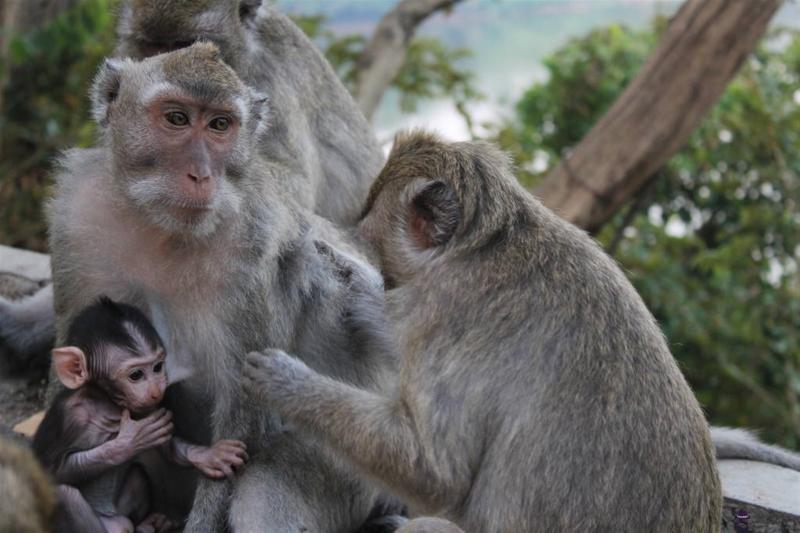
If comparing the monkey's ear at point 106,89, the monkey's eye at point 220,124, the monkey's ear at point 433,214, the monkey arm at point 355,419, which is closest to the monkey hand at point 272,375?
the monkey arm at point 355,419

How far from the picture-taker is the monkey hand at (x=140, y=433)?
3.81 meters

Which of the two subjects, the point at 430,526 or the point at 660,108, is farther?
the point at 660,108

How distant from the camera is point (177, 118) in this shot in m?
3.74

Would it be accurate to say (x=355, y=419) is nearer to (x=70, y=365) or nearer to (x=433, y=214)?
(x=433, y=214)

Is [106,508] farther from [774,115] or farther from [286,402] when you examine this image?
[774,115]

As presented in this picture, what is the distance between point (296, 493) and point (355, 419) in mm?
452

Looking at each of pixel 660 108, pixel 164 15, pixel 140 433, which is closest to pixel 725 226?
pixel 660 108

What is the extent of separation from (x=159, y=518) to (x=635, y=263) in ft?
17.9

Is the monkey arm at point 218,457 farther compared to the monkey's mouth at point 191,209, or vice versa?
the monkey arm at point 218,457

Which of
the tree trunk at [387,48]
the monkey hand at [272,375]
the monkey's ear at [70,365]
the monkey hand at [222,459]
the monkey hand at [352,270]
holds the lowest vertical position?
the monkey's ear at [70,365]

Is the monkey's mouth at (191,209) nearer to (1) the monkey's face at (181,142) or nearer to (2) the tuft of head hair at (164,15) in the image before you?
(1) the monkey's face at (181,142)

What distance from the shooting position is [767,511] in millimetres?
4547

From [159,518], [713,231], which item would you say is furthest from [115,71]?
[713,231]

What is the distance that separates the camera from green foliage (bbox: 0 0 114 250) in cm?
860
